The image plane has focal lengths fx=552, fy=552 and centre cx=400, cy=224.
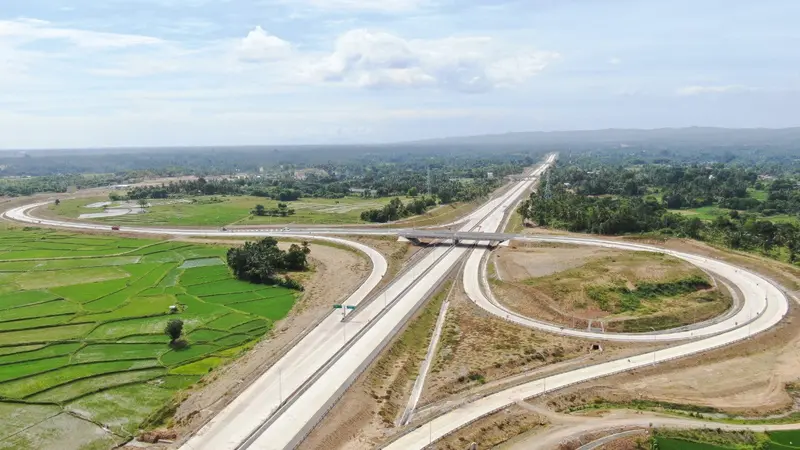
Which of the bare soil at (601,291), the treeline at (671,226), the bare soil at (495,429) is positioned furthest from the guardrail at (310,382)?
the treeline at (671,226)

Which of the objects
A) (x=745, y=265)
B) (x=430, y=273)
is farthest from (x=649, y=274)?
(x=430, y=273)

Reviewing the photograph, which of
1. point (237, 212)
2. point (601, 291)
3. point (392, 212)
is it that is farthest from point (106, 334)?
point (237, 212)

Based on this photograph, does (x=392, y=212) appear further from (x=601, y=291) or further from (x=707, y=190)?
(x=707, y=190)

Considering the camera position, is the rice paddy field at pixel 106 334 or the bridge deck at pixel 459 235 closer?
the rice paddy field at pixel 106 334

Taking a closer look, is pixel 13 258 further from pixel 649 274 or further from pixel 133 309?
pixel 649 274

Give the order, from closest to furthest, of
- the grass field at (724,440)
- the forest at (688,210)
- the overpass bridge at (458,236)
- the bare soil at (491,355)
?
the grass field at (724,440) → the bare soil at (491,355) → the overpass bridge at (458,236) → the forest at (688,210)

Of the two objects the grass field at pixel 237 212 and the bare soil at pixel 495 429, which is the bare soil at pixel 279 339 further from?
the grass field at pixel 237 212

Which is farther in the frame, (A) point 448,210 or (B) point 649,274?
(A) point 448,210
